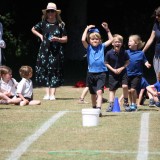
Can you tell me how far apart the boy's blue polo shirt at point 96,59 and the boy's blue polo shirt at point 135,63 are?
124 cm

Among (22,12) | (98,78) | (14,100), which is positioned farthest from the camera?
(22,12)

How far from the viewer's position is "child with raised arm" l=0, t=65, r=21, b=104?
1766 centimetres

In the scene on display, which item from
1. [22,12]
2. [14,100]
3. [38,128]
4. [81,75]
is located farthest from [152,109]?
[22,12]

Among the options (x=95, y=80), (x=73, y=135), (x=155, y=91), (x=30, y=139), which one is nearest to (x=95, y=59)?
(x=95, y=80)

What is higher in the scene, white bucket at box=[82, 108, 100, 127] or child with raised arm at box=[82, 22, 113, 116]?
child with raised arm at box=[82, 22, 113, 116]

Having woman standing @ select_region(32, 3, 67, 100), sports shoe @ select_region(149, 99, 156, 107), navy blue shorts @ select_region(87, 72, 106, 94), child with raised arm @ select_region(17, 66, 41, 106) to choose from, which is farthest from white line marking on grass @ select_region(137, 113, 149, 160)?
woman standing @ select_region(32, 3, 67, 100)

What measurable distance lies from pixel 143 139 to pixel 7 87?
253 inches

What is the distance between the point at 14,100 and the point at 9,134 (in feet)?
16.4

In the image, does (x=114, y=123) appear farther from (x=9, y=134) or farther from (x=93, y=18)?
(x=93, y=18)

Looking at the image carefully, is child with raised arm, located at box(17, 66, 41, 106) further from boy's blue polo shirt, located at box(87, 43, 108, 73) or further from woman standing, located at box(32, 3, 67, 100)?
boy's blue polo shirt, located at box(87, 43, 108, 73)

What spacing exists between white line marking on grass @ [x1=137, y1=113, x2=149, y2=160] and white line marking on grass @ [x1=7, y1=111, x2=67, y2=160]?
4.91 feet

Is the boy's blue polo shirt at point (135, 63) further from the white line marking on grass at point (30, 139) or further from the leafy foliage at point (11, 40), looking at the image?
the leafy foliage at point (11, 40)

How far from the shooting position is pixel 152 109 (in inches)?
659

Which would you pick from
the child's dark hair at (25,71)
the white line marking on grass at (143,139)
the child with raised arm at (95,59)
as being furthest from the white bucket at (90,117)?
the child's dark hair at (25,71)
